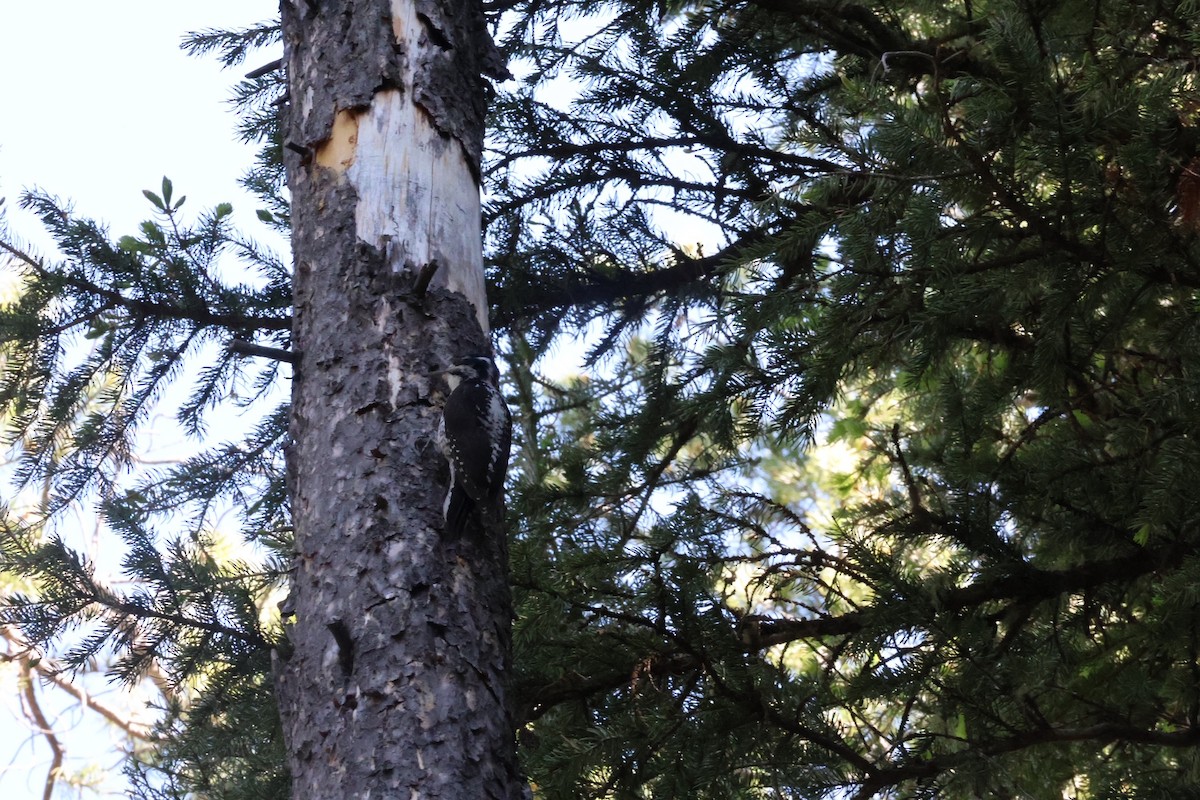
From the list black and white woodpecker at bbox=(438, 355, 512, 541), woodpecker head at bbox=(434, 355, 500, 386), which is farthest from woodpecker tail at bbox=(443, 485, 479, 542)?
woodpecker head at bbox=(434, 355, 500, 386)

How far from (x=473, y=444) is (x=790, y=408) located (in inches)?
29.5

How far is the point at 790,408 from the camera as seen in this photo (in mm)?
2551

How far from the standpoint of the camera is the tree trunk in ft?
6.42

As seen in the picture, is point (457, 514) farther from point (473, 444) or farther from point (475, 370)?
point (475, 370)

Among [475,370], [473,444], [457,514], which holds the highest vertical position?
[475,370]

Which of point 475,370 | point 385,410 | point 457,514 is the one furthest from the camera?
point 475,370

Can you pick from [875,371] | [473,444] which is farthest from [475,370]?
[875,371]

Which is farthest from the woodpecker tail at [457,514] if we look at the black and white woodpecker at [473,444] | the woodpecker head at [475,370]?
the woodpecker head at [475,370]

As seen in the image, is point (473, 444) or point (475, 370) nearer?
point (473, 444)

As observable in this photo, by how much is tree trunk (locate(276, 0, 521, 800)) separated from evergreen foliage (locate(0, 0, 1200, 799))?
65cm

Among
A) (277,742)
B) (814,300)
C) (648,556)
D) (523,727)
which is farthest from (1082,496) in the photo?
(277,742)

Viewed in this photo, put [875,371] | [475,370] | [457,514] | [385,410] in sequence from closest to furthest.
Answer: [457,514] < [385,410] < [475,370] < [875,371]

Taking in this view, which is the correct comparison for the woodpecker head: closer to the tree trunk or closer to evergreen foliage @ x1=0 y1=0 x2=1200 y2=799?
the tree trunk

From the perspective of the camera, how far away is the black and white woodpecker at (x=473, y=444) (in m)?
2.23
